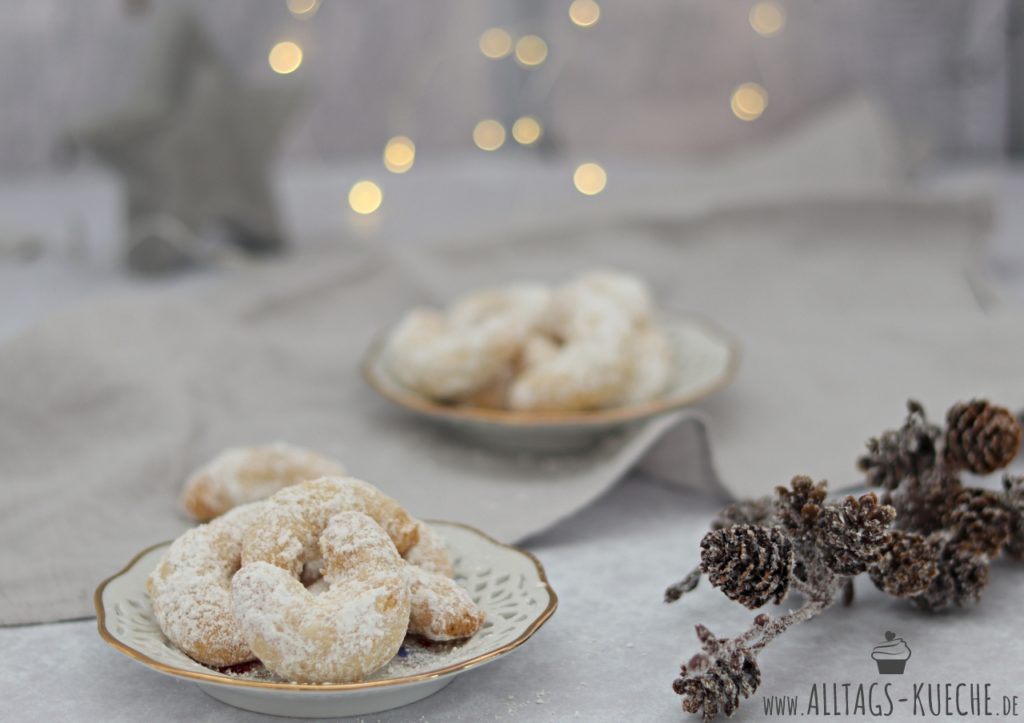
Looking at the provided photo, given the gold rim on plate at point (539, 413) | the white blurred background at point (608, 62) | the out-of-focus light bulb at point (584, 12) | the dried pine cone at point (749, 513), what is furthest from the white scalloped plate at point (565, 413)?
the white blurred background at point (608, 62)

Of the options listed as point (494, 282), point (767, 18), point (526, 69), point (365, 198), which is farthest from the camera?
point (526, 69)

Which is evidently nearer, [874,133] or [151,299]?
[151,299]

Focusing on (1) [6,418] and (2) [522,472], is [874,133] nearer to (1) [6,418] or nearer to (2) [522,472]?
(2) [522,472]

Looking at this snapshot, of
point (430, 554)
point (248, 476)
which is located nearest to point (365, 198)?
point (248, 476)

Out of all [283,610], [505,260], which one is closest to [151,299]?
[505,260]

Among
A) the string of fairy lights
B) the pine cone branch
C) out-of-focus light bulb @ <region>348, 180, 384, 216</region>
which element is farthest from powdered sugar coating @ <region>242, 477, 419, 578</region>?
out-of-focus light bulb @ <region>348, 180, 384, 216</region>

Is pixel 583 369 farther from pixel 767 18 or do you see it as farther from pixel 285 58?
pixel 767 18
